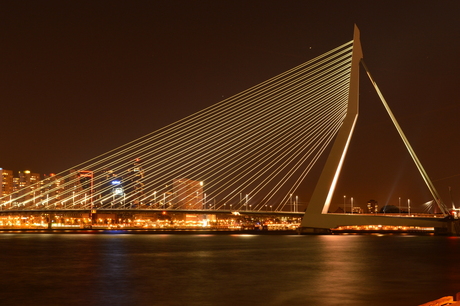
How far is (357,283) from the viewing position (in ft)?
47.6

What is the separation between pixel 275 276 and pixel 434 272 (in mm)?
4772

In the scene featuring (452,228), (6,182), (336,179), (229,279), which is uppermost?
(6,182)

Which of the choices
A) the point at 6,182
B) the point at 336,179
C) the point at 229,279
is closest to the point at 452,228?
the point at 336,179

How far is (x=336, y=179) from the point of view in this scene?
30.1 m

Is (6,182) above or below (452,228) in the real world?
above

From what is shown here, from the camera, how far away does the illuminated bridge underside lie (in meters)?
29.9

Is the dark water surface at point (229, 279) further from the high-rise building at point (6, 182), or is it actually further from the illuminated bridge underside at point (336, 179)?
the high-rise building at point (6, 182)

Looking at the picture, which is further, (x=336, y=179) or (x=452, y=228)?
(x=452, y=228)

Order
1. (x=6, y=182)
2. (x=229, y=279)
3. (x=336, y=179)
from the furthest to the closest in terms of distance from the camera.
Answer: (x=6, y=182) → (x=336, y=179) → (x=229, y=279)

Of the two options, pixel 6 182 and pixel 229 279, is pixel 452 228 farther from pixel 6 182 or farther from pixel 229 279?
pixel 6 182

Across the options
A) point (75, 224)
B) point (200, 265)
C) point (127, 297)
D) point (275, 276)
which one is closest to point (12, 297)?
point (127, 297)

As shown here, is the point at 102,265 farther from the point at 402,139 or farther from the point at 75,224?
the point at 75,224

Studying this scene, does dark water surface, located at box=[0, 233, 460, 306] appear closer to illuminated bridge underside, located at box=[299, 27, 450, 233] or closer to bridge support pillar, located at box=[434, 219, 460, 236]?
illuminated bridge underside, located at box=[299, 27, 450, 233]

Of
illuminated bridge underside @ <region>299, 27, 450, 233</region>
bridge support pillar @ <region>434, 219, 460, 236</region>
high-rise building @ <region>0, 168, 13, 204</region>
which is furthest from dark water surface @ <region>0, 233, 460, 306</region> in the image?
high-rise building @ <region>0, 168, 13, 204</region>
